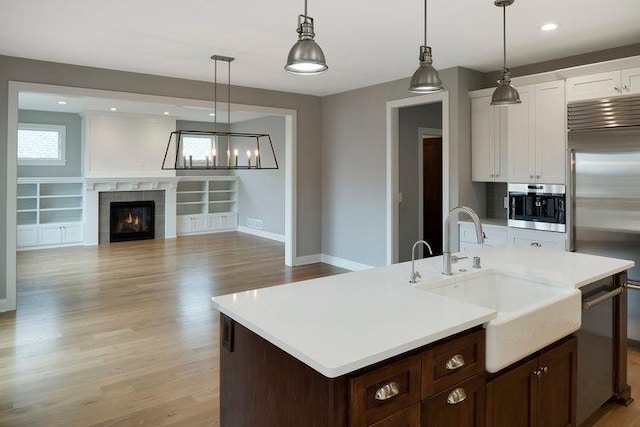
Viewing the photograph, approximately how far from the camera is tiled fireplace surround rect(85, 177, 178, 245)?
349 inches

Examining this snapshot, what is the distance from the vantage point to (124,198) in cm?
930

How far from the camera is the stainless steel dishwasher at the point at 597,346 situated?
2.32 metres

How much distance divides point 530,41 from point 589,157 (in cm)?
120

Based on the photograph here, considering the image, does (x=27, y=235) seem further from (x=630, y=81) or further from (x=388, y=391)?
(x=630, y=81)

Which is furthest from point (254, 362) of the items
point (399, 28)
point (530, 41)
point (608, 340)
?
A: point (530, 41)

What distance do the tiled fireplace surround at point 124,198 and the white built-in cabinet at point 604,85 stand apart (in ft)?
26.1

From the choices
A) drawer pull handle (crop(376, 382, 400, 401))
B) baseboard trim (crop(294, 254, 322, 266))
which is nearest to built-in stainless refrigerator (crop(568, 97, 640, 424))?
drawer pull handle (crop(376, 382, 400, 401))

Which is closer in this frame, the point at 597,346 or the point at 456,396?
the point at 456,396

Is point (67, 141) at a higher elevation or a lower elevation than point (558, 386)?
higher

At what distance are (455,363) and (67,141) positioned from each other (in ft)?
31.9

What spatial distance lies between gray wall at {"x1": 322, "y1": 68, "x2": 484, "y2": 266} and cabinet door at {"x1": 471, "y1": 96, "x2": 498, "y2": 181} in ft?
0.22

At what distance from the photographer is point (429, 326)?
62.5 inches

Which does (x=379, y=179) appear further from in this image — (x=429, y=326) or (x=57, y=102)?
(x=57, y=102)

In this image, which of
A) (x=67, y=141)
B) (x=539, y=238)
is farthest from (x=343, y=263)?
(x=67, y=141)
